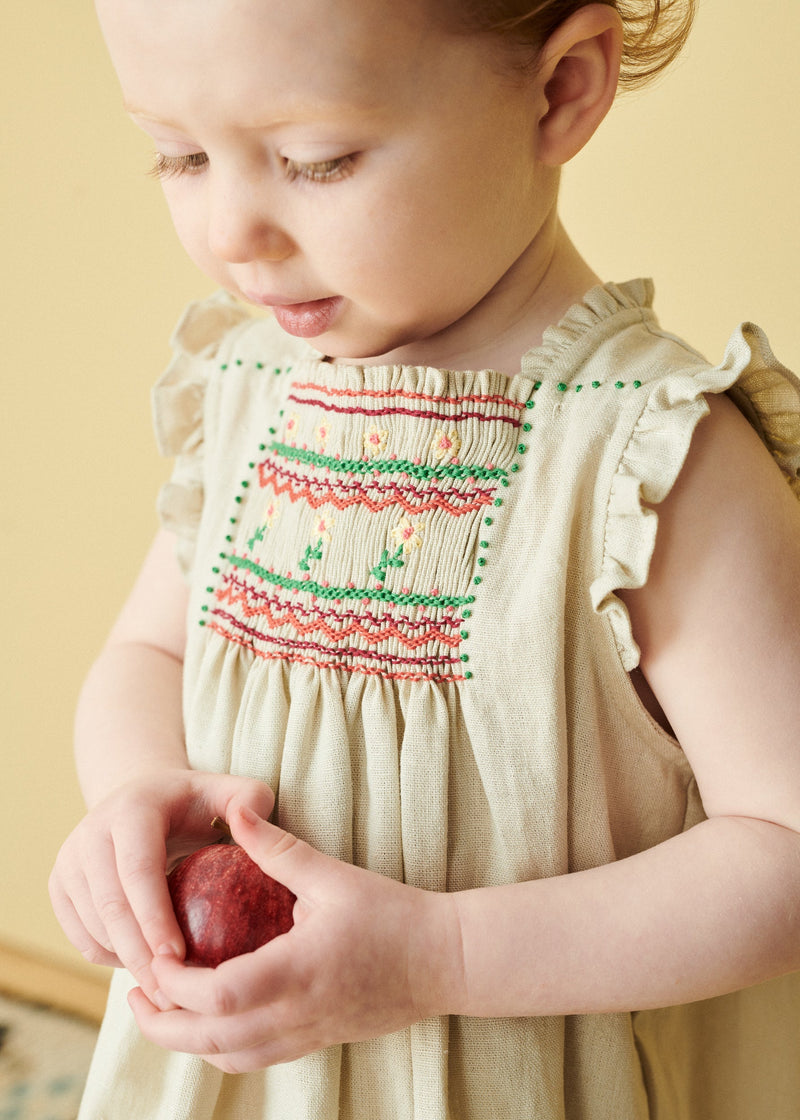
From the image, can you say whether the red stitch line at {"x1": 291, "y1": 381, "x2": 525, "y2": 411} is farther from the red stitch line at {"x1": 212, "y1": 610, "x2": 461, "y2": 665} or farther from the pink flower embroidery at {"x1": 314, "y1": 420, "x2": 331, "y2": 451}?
the red stitch line at {"x1": 212, "y1": 610, "x2": 461, "y2": 665}

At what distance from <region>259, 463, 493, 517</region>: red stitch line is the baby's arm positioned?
6.7 inches

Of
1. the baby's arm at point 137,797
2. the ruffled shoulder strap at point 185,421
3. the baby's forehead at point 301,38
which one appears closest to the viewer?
the baby's forehead at point 301,38

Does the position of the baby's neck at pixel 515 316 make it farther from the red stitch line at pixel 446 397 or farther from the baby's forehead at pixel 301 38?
the baby's forehead at pixel 301 38

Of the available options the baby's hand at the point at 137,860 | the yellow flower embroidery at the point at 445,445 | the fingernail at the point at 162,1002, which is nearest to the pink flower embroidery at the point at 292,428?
the yellow flower embroidery at the point at 445,445

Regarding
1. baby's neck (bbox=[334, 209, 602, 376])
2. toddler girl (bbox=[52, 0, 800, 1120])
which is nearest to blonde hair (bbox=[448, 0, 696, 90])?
toddler girl (bbox=[52, 0, 800, 1120])

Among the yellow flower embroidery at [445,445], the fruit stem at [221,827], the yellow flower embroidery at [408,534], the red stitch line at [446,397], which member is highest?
the red stitch line at [446,397]

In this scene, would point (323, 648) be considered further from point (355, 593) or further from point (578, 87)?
point (578, 87)

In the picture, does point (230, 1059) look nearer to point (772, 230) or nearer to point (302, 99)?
point (302, 99)

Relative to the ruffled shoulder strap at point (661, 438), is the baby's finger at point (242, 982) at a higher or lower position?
lower

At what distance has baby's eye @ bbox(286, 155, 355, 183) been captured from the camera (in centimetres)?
52

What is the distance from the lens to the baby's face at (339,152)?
1.60 ft

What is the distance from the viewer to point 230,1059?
55 centimetres

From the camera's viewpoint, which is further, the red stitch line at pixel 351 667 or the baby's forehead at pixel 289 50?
the red stitch line at pixel 351 667

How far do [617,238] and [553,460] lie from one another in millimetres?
518
